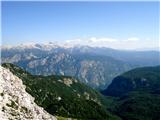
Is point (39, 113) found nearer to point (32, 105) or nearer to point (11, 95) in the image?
point (32, 105)

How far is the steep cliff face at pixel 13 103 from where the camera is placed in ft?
493

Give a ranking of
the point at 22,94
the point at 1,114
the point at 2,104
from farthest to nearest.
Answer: the point at 22,94 < the point at 2,104 < the point at 1,114

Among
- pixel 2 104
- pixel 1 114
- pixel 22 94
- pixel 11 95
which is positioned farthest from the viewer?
pixel 22 94

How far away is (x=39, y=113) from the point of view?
180500 millimetres

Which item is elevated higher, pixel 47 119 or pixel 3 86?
pixel 3 86

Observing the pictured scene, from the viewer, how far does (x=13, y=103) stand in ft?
530

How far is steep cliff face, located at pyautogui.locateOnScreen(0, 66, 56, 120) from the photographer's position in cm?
15023

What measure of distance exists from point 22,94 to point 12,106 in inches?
845

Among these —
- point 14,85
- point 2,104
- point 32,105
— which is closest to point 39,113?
point 32,105

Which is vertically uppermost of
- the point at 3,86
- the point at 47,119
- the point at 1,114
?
the point at 3,86

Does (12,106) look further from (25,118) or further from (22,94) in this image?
(22,94)

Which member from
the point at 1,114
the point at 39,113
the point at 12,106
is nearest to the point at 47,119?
the point at 39,113

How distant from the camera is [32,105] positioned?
180 meters

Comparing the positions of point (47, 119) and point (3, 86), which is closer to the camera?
point (3, 86)
